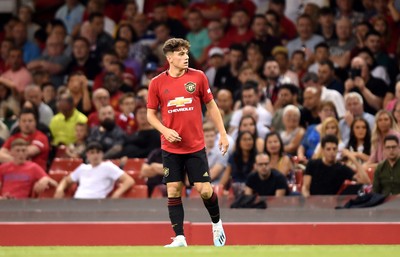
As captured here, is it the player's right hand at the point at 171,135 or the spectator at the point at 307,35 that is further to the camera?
the spectator at the point at 307,35

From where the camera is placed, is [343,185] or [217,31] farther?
[217,31]

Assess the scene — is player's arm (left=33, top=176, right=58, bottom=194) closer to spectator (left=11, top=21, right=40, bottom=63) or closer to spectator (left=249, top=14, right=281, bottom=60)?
spectator (left=249, top=14, right=281, bottom=60)

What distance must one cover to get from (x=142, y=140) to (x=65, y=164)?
1.10 metres

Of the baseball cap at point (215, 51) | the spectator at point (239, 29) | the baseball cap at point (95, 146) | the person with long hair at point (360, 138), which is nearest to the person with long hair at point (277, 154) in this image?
the person with long hair at point (360, 138)

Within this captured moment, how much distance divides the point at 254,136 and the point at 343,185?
1520 mm

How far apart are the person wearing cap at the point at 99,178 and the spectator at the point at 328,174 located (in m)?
2.30

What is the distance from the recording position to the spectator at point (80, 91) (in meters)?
17.8

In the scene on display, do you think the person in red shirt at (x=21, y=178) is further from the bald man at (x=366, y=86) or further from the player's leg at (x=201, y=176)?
the player's leg at (x=201, y=176)

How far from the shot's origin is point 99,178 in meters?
15.1

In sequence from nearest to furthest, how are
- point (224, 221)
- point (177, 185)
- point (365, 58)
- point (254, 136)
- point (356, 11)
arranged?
point (177, 185) → point (224, 221) → point (254, 136) → point (365, 58) → point (356, 11)

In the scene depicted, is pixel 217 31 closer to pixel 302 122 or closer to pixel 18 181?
pixel 302 122

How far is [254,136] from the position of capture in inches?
590

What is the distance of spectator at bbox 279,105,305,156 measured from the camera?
15.4 m

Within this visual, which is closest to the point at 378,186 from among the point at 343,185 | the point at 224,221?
the point at 343,185
